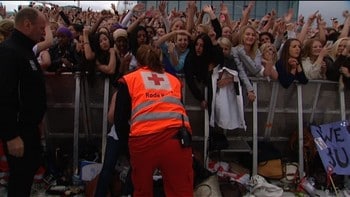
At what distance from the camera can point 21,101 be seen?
3605mm

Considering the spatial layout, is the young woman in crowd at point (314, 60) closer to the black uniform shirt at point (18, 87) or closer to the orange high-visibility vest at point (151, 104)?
the orange high-visibility vest at point (151, 104)

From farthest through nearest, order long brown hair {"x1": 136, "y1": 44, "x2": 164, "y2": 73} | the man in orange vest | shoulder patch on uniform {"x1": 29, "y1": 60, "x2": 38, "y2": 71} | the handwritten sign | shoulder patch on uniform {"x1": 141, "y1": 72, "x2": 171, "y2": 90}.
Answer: the handwritten sign < long brown hair {"x1": 136, "y1": 44, "x2": 164, "y2": 73} < shoulder patch on uniform {"x1": 141, "y1": 72, "x2": 171, "y2": 90} < the man in orange vest < shoulder patch on uniform {"x1": 29, "y1": 60, "x2": 38, "y2": 71}

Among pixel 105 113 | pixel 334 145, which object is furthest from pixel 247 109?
pixel 105 113

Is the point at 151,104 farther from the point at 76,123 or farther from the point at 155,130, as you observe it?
the point at 76,123

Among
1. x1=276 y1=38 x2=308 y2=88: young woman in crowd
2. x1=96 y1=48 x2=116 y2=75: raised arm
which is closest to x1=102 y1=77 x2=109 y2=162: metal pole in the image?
x1=96 y1=48 x2=116 y2=75: raised arm

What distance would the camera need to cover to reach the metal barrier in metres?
5.53

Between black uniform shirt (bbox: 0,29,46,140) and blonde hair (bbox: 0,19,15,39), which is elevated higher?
blonde hair (bbox: 0,19,15,39)

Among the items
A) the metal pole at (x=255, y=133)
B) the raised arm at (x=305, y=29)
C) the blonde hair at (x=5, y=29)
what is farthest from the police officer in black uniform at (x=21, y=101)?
the raised arm at (x=305, y=29)

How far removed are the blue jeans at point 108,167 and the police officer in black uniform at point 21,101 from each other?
1153 mm

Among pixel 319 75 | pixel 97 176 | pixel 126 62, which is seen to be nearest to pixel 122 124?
pixel 97 176

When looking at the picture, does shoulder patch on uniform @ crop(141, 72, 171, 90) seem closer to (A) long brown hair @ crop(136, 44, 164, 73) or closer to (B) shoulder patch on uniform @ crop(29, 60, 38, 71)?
(A) long brown hair @ crop(136, 44, 164, 73)

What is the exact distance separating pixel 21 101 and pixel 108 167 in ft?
5.18

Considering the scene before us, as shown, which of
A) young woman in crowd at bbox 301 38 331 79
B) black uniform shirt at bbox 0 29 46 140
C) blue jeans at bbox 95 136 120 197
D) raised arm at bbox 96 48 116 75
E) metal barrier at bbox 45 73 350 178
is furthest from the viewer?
young woman in crowd at bbox 301 38 331 79

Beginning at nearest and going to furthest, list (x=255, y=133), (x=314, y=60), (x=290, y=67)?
(x=255, y=133) → (x=290, y=67) → (x=314, y=60)
